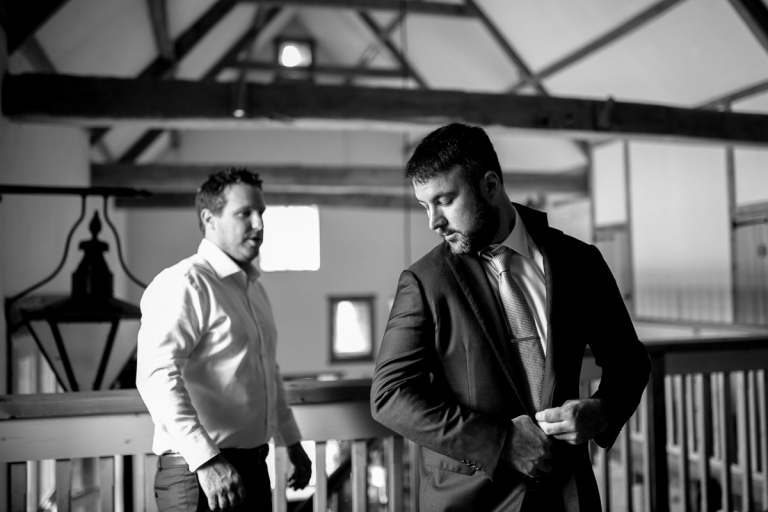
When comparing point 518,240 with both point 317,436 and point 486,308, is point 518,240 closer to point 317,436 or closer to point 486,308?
point 486,308

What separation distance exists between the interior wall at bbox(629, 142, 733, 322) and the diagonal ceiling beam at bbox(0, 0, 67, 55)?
6.22 m

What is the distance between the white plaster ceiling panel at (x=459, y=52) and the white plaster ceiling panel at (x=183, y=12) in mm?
2895

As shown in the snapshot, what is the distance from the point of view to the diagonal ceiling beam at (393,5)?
6.96m

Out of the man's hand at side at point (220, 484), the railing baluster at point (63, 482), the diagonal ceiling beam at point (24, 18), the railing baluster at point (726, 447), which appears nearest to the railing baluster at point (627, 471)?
the railing baluster at point (726, 447)

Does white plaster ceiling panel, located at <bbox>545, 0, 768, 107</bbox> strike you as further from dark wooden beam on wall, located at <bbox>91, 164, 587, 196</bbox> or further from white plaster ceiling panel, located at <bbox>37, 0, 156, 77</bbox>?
white plaster ceiling panel, located at <bbox>37, 0, 156, 77</bbox>

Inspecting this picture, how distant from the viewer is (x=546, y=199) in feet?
33.5

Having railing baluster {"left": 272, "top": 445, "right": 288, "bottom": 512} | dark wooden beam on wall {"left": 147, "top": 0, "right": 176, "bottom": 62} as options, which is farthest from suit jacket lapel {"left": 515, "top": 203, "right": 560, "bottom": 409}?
dark wooden beam on wall {"left": 147, "top": 0, "right": 176, "bottom": 62}

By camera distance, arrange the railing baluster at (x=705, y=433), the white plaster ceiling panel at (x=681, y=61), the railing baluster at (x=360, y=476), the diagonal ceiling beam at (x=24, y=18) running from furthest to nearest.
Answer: the white plaster ceiling panel at (x=681, y=61) → the diagonal ceiling beam at (x=24, y=18) → the railing baluster at (x=705, y=433) → the railing baluster at (x=360, y=476)

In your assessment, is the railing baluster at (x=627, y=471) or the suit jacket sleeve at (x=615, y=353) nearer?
the suit jacket sleeve at (x=615, y=353)

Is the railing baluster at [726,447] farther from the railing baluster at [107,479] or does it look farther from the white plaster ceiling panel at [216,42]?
the white plaster ceiling panel at [216,42]

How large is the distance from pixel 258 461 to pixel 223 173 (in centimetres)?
82

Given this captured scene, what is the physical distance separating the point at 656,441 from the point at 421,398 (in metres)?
1.57

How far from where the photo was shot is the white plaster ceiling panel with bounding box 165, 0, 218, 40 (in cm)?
589

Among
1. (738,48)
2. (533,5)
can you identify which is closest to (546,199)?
(533,5)
